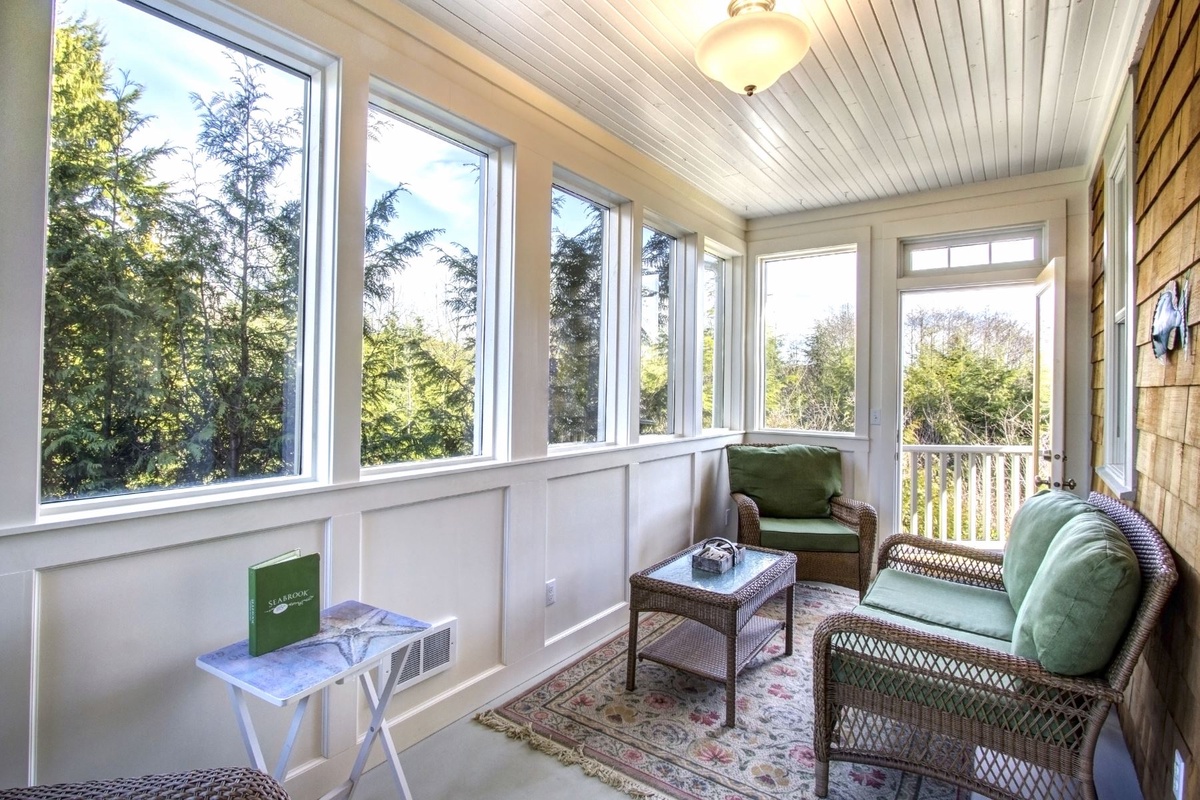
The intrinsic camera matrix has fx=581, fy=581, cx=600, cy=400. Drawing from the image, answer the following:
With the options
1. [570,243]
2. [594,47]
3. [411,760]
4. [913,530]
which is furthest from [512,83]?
[913,530]

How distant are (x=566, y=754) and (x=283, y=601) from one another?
116 centimetres

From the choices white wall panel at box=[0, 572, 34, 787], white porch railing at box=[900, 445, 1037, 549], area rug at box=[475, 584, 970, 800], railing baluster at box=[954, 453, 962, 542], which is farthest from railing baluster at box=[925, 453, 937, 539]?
white wall panel at box=[0, 572, 34, 787]

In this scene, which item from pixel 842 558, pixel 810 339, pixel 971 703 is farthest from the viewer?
pixel 810 339

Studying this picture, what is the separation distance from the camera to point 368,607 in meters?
1.76

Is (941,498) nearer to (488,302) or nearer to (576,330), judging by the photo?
(576,330)

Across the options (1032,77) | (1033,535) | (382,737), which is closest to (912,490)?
(1033,535)

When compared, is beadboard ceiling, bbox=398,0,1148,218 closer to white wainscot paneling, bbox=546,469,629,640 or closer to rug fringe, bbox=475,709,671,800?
white wainscot paneling, bbox=546,469,629,640

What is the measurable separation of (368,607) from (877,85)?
2.82 m

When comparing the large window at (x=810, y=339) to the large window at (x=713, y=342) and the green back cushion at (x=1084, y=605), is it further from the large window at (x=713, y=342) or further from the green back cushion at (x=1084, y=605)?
the green back cushion at (x=1084, y=605)

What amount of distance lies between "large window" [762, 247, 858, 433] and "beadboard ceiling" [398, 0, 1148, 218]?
85 cm

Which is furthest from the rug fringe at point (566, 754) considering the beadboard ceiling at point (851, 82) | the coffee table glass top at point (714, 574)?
the beadboard ceiling at point (851, 82)

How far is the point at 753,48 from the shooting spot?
1.78 m

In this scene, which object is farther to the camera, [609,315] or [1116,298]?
[609,315]

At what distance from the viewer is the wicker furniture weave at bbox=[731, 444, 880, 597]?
3.47 meters
